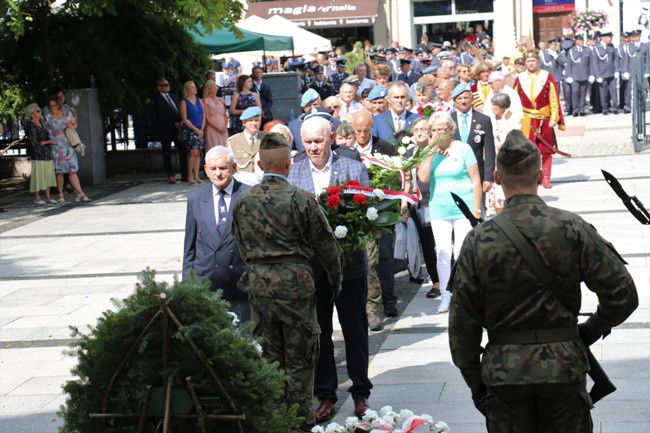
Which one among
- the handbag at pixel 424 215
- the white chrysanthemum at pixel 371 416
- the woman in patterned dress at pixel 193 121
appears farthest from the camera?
the woman in patterned dress at pixel 193 121

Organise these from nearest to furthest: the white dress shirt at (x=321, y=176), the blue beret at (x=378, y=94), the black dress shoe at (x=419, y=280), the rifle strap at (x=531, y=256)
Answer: the rifle strap at (x=531, y=256)
the white dress shirt at (x=321, y=176)
the black dress shoe at (x=419, y=280)
the blue beret at (x=378, y=94)

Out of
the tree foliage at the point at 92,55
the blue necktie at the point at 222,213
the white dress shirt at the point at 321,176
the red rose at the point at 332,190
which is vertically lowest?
the blue necktie at the point at 222,213

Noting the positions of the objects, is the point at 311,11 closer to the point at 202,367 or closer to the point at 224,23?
the point at 224,23

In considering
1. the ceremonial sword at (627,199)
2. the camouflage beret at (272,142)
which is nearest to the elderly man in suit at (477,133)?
the camouflage beret at (272,142)

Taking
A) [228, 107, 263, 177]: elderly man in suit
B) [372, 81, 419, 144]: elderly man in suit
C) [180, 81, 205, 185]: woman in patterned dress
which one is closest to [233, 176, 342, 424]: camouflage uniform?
[228, 107, 263, 177]: elderly man in suit

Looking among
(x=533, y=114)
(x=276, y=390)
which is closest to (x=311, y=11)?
(x=533, y=114)

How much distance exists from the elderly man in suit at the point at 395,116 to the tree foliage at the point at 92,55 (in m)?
10.1

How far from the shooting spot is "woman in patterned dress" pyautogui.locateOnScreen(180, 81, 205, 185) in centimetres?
2064

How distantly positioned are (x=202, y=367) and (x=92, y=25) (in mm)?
18596

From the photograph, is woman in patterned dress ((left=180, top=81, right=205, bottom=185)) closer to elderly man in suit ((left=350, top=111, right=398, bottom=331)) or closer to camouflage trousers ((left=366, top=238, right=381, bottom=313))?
elderly man in suit ((left=350, top=111, right=398, bottom=331))

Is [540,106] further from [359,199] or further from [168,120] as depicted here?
[359,199]

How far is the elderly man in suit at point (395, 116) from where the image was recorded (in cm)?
1195

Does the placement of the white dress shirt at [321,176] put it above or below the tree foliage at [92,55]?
below

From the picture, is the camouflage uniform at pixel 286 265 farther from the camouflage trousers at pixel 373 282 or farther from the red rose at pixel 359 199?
the camouflage trousers at pixel 373 282
